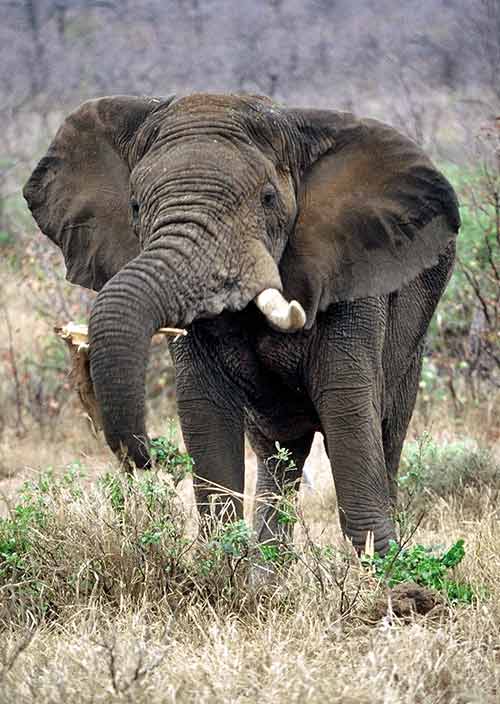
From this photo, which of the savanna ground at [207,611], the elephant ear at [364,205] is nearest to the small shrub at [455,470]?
the savanna ground at [207,611]

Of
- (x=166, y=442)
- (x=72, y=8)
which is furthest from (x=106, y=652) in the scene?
(x=72, y=8)

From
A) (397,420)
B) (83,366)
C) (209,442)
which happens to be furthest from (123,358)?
(397,420)

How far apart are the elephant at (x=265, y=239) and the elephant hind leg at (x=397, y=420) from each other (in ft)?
2.56

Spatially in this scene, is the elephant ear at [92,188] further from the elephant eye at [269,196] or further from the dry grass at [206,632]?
the dry grass at [206,632]

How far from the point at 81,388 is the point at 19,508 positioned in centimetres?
58

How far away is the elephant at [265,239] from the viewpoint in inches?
203

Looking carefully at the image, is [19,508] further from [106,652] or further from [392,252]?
[392,252]

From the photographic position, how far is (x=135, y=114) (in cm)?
581

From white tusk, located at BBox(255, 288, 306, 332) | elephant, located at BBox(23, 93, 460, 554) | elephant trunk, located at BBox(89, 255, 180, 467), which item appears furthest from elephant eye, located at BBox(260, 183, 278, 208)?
elephant trunk, located at BBox(89, 255, 180, 467)

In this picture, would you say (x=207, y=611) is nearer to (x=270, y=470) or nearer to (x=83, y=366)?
(x=83, y=366)

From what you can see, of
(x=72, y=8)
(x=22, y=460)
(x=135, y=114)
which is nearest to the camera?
(x=135, y=114)

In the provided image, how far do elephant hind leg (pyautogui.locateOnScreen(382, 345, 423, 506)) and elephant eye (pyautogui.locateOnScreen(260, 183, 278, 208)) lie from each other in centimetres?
192

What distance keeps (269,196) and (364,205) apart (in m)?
0.59

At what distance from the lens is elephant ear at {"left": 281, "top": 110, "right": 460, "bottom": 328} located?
224 inches
